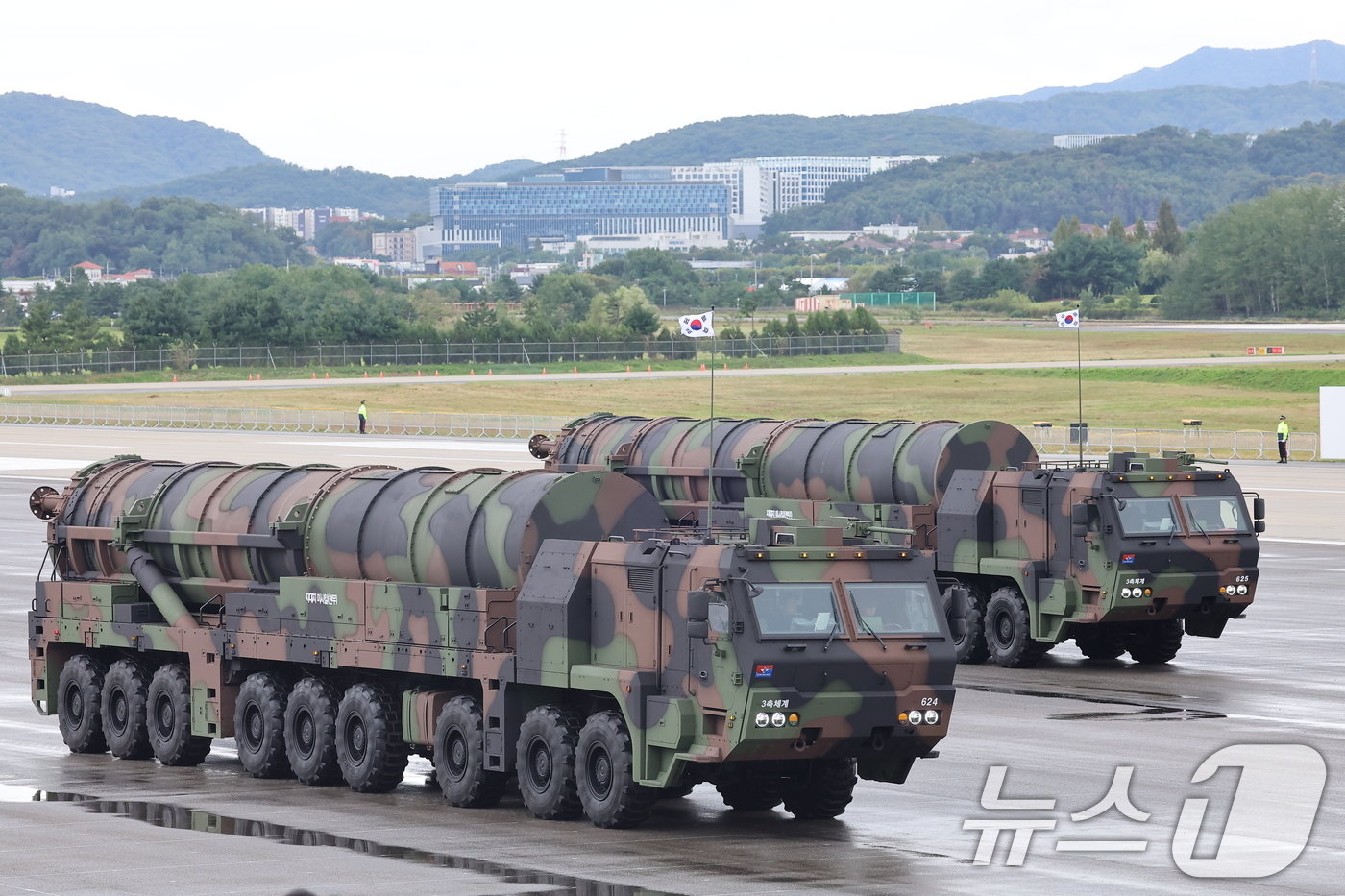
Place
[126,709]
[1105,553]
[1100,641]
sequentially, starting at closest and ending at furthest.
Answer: [126,709], [1105,553], [1100,641]

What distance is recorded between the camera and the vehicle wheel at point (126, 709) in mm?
22359

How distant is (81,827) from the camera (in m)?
18.2

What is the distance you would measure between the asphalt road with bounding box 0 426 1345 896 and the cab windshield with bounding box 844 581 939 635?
5.69 feet

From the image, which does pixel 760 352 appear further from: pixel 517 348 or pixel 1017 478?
pixel 1017 478

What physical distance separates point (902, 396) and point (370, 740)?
8369 centimetres

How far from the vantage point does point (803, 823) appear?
717 inches

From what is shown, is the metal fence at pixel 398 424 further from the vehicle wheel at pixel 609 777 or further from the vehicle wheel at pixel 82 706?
the vehicle wheel at pixel 609 777

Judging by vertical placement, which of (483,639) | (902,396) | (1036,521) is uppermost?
(483,639)

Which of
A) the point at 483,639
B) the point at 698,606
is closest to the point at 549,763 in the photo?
the point at 483,639

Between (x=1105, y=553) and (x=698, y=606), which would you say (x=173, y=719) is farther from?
(x=1105, y=553)

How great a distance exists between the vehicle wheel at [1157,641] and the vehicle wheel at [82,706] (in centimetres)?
1473

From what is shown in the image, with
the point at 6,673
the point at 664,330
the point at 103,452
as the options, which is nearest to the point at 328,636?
the point at 6,673

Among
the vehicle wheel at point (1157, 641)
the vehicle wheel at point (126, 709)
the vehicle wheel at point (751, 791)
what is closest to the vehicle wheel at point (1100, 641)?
the vehicle wheel at point (1157, 641)

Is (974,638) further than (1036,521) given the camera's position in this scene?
Yes
